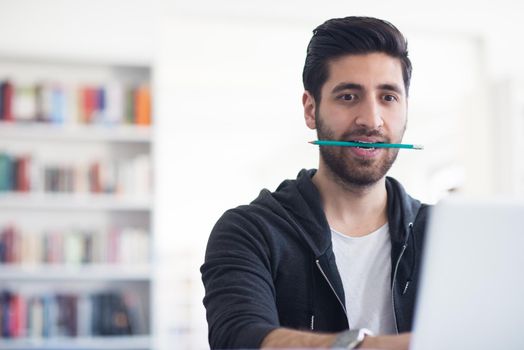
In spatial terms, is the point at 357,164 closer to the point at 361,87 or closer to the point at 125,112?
the point at 361,87

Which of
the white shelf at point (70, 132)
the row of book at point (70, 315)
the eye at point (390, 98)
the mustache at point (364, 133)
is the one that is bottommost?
the row of book at point (70, 315)

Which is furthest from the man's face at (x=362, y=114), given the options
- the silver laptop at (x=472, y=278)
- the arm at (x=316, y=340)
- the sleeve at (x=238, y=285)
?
the silver laptop at (x=472, y=278)

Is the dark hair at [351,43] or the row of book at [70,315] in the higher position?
the dark hair at [351,43]

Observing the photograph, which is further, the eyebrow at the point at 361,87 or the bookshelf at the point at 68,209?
the bookshelf at the point at 68,209

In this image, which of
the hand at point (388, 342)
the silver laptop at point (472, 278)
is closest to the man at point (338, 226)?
the hand at point (388, 342)

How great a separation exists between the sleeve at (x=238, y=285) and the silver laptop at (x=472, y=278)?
400mm

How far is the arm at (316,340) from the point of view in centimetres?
104

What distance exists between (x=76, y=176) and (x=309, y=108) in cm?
239

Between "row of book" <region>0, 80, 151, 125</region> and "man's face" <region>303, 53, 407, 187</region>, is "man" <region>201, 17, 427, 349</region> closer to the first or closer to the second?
"man's face" <region>303, 53, 407, 187</region>

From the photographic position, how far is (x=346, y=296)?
4.78 feet

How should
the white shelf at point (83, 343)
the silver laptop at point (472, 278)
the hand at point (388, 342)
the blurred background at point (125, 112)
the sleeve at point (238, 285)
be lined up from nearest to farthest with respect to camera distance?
the silver laptop at point (472, 278) < the hand at point (388, 342) < the sleeve at point (238, 285) < the white shelf at point (83, 343) < the blurred background at point (125, 112)

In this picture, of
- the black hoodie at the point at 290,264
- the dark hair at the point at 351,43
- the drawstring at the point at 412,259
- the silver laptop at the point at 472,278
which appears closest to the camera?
the silver laptop at the point at 472,278

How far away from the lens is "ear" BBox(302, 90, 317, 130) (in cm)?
167

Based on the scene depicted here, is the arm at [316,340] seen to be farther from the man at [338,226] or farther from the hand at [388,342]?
the man at [338,226]
